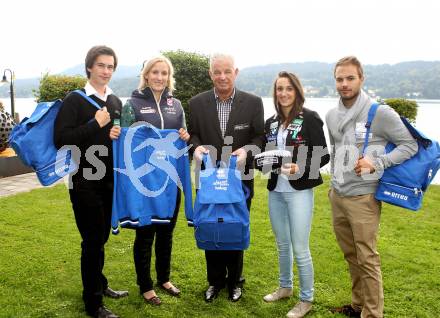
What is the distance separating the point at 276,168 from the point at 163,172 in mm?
1153

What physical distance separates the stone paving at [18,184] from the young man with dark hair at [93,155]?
20.0 ft

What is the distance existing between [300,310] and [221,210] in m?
1.35

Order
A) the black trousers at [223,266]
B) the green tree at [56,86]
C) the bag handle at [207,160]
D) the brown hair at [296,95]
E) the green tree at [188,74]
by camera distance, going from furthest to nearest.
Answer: the green tree at [188,74], the green tree at [56,86], the black trousers at [223,266], the bag handle at [207,160], the brown hair at [296,95]

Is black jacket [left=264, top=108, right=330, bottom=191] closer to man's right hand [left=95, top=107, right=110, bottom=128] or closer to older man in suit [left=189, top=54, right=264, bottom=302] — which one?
older man in suit [left=189, top=54, right=264, bottom=302]

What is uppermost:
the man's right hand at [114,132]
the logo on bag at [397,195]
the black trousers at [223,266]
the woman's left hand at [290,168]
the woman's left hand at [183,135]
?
the man's right hand at [114,132]

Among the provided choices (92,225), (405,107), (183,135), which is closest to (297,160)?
(183,135)

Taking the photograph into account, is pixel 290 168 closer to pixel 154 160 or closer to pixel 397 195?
pixel 397 195

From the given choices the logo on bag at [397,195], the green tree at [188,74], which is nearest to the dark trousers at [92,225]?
the logo on bag at [397,195]

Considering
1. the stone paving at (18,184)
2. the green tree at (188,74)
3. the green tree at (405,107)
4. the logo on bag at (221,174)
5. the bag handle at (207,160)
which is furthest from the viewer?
the green tree at (405,107)

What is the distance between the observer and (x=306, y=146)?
4023mm

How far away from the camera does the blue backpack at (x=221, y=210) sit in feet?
13.4

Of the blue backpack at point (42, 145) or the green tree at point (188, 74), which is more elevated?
the green tree at point (188, 74)

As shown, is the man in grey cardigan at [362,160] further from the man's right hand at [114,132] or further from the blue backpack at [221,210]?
the man's right hand at [114,132]

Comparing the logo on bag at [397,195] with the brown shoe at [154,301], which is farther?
the brown shoe at [154,301]
